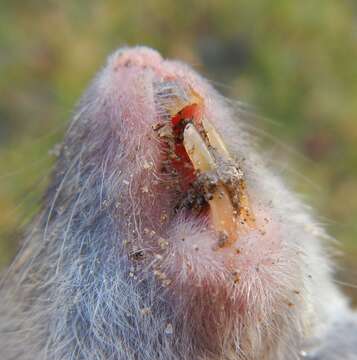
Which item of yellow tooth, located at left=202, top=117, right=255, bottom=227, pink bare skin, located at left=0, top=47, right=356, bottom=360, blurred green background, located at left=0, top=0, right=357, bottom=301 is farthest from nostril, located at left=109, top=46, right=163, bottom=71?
blurred green background, located at left=0, top=0, right=357, bottom=301

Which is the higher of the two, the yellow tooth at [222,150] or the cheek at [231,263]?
the yellow tooth at [222,150]

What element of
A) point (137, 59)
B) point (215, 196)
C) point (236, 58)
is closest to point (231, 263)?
point (215, 196)

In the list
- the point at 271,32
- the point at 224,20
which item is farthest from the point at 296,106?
the point at 224,20

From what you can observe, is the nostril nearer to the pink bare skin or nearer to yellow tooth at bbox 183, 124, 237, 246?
the pink bare skin

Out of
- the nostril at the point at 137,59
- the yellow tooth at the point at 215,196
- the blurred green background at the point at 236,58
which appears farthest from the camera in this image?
the blurred green background at the point at 236,58

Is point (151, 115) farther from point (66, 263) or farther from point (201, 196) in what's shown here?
point (66, 263)

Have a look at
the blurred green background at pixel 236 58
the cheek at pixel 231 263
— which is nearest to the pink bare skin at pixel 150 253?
the cheek at pixel 231 263

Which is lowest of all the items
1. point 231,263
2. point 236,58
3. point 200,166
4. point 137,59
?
point 231,263

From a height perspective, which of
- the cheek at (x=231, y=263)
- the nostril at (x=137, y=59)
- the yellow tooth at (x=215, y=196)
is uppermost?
the nostril at (x=137, y=59)

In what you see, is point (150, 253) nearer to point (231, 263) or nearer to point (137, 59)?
point (231, 263)

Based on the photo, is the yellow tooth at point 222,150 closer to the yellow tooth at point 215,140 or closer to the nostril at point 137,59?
the yellow tooth at point 215,140
